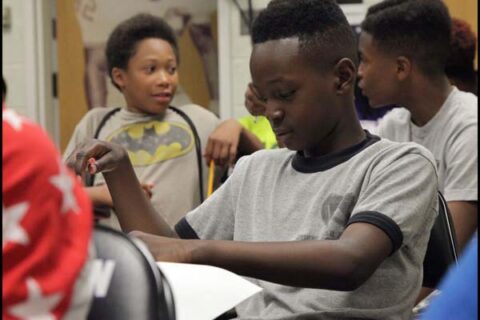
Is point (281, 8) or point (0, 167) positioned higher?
point (281, 8)

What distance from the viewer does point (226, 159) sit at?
107 inches

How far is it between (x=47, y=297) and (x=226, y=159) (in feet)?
5.96

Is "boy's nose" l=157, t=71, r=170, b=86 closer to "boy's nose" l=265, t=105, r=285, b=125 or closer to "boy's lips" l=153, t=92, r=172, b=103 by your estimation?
"boy's lips" l=153, t=92, r=172, b=103

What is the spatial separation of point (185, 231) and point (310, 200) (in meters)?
0.33

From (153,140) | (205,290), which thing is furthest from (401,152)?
(153,140)

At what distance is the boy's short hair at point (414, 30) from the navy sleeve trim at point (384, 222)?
3.93 ft

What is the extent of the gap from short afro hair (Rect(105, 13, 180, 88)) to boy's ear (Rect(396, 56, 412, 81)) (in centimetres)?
91

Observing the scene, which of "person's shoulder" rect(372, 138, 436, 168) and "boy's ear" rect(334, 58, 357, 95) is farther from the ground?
"boy's ear" rect(334, 58, 357, 95)

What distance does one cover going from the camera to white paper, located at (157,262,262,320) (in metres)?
1.44

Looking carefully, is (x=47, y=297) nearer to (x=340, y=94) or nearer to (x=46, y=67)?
(x=340, y=94)

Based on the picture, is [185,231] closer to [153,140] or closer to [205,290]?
[205,290]

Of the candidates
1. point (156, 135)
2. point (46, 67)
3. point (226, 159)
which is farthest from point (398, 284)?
point (46, 67)

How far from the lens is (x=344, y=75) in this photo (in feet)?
5.85

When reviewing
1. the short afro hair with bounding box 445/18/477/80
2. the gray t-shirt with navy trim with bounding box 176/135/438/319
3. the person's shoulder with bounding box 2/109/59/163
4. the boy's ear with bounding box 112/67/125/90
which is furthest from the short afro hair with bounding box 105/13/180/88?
the person's shoulder with bounding box 2/109/59/163
